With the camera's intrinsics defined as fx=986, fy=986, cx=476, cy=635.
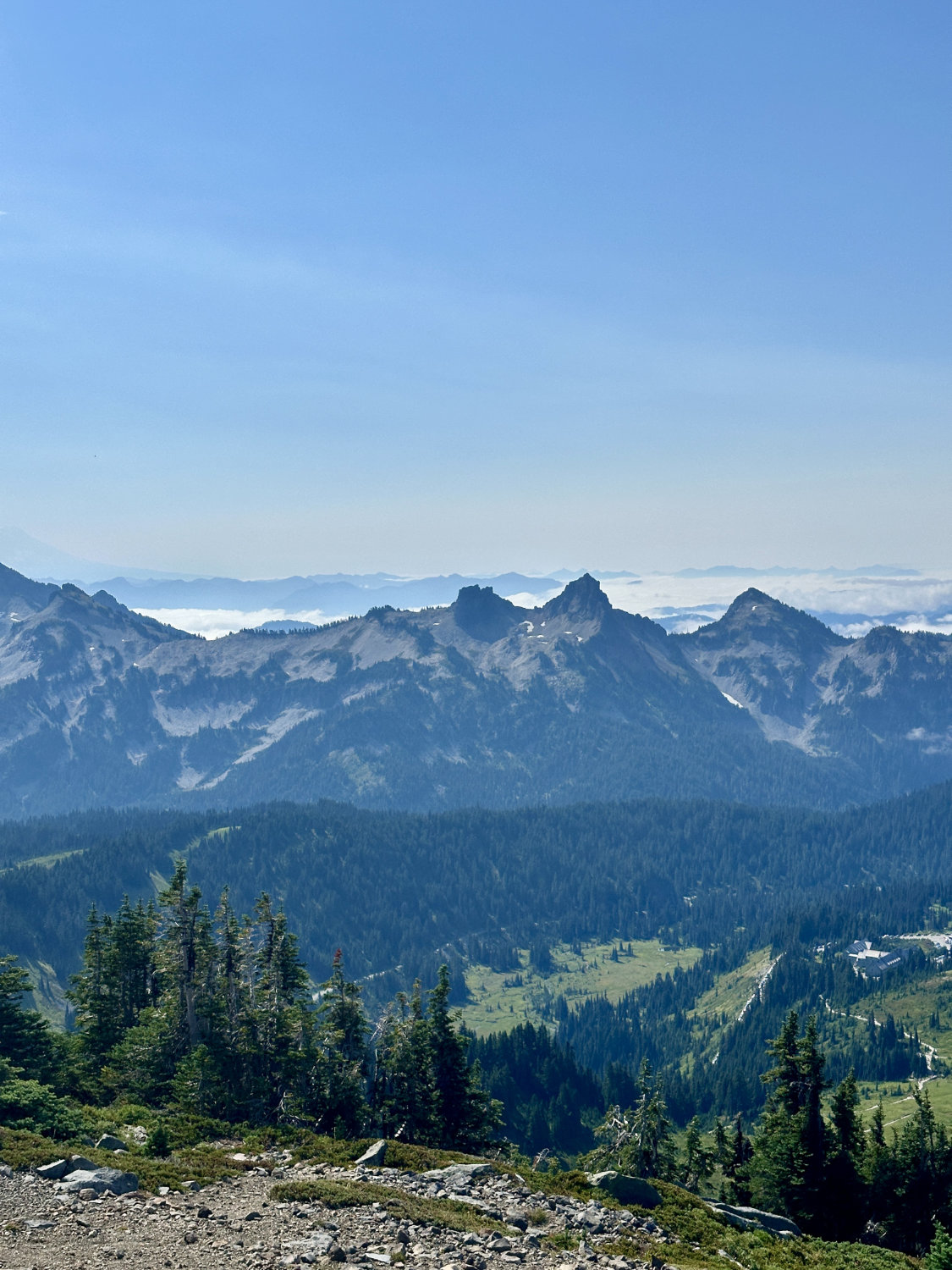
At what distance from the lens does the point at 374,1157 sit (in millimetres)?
52344

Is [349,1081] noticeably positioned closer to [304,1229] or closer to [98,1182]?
[98,1182]

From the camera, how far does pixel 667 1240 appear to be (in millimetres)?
47031

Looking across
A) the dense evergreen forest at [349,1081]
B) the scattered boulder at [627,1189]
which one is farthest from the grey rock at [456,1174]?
the dense evergreen forest at [349,1081]

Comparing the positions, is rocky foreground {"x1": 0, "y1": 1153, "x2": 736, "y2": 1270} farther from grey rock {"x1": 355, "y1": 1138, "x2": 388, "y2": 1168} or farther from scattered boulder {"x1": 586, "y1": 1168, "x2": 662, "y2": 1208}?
scattered boulder {"x1": 586, "y1": 1168, "x2": 662, "y2": 1208}

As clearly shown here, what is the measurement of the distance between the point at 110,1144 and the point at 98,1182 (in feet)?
28.8

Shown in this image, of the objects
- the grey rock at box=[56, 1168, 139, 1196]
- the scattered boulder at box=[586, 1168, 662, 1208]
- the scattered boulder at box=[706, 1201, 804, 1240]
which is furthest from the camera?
the scattered boulder at box=[706, 1201, 804, 1240]

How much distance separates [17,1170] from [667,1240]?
29.7m

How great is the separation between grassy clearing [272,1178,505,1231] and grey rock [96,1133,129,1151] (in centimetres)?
981

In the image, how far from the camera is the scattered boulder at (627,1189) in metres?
52.4

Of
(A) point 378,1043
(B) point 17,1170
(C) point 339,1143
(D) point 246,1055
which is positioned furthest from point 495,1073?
(B) point 17,1170

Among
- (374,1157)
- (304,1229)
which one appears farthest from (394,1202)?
(374,1157)

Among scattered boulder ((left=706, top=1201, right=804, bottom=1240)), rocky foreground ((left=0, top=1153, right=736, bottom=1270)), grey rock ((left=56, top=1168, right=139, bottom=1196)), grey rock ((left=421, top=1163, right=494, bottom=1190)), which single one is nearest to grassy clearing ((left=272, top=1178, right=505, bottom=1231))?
rocky foreground ((left=0, top=1153, right=736, bottom=1270))

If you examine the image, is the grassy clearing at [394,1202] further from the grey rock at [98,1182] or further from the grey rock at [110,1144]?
the grey rock at [110,1144]

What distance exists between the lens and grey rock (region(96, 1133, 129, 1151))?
49.0 m
